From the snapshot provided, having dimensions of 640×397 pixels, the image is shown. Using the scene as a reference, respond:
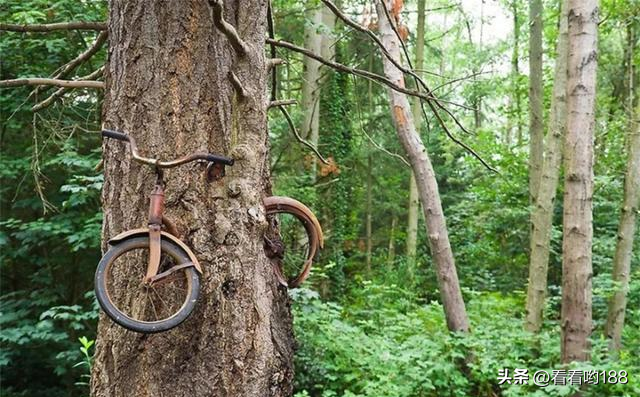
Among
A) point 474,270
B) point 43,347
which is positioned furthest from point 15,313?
point 474,270

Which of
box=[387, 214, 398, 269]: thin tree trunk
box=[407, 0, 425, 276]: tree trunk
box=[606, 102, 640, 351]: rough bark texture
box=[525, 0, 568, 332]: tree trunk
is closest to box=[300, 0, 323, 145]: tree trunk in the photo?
box=[407, 0, 425, 276]: tree trunk

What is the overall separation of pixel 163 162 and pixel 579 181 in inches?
158

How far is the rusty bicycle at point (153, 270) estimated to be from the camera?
133cm

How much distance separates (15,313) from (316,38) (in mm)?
7099

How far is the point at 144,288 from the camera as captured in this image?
4.65 ft

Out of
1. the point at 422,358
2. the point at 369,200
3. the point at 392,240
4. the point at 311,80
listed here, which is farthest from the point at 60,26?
the point at 392,240

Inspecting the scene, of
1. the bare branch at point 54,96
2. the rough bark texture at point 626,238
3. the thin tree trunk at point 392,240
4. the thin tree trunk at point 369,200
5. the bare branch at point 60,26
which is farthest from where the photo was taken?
the thin tree trunk at point 392,240

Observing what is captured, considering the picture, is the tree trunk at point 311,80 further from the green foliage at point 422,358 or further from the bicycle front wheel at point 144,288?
the bicycle front wheel at point 144,288

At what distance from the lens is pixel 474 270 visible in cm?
1323

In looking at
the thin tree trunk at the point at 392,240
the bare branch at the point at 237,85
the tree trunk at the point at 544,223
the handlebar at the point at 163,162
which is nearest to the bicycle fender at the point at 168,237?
the handlebar at the point at 163,162

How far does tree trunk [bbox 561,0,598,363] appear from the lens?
4.52 m

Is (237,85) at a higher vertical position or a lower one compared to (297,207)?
higher

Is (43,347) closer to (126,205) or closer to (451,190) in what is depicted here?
(126,205)

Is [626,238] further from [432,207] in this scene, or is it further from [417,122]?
[417,122]
